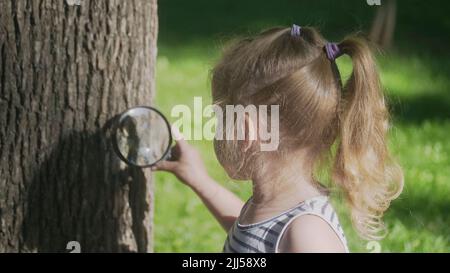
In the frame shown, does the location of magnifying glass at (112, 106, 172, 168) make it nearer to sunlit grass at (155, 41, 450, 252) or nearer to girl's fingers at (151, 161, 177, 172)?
girl's fingers at (151, 161, 177, 172)

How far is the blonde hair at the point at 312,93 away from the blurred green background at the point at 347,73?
1.07ft

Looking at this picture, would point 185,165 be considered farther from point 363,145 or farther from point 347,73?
point 347,73

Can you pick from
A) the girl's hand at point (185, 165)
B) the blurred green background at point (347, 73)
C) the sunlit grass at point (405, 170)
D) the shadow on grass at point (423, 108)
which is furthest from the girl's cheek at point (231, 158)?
the shadow on grass at point (423, 108)

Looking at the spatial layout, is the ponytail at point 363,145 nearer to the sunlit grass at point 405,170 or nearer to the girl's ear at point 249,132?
the girl's ear at point 249,132

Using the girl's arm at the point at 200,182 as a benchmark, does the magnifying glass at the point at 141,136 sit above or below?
above

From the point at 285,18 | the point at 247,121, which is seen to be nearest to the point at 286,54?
the point at 247,121

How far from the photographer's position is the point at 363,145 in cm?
261

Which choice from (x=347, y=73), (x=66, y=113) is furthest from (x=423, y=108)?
(x=66, y=113)

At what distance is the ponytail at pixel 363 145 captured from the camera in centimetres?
254

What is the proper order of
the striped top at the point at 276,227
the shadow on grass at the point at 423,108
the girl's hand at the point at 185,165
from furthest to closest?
the shadow on grass at the point at 423,108 < the girl's hand at the point at 185,165 < the striped top at the point at 276,227

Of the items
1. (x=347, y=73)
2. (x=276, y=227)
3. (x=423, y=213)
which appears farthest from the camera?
(x=423, y=213)

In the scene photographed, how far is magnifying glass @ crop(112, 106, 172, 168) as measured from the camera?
113 inches

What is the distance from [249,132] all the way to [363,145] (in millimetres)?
331
